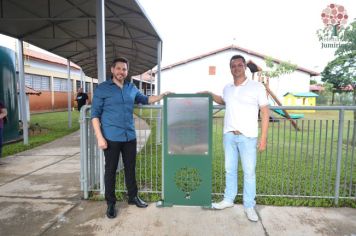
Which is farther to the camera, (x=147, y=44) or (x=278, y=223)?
(x=147, y=44)

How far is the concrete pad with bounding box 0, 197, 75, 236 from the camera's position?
11.7 feet

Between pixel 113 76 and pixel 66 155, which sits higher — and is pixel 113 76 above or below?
above

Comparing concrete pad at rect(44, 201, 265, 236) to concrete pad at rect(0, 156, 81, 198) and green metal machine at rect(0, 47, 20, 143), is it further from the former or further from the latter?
green metal machine at rect(0, 47, 20, 143)

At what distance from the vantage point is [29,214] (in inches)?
157

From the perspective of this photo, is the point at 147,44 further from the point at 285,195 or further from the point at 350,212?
the point at 350,212

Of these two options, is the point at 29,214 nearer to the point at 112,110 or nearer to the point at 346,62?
the point at 112,110

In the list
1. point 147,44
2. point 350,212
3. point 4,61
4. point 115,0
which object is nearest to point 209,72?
point 147,44

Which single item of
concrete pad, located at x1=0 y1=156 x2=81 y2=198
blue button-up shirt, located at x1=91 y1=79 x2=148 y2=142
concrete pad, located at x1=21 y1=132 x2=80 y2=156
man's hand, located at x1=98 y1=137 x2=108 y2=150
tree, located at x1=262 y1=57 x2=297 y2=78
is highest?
tree, located at x1=262 y1=57 x2=297 y2=78

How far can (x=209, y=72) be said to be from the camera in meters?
31.4

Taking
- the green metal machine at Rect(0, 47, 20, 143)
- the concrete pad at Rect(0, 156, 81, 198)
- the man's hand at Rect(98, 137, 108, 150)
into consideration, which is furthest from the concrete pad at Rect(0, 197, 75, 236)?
the green metal machine at Rect(0, 47, 20, 143)

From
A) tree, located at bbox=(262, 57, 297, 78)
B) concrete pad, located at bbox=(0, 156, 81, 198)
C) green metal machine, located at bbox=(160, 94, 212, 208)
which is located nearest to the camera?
green metal machine, located at bbox=(160, 94, 212, 208)

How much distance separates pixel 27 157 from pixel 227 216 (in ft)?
18.0

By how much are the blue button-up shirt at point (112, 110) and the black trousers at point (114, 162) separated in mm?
106

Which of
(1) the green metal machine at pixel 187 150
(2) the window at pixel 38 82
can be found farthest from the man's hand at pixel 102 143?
(2) the window at pixel 38 82
